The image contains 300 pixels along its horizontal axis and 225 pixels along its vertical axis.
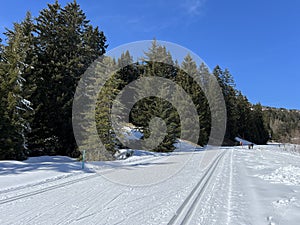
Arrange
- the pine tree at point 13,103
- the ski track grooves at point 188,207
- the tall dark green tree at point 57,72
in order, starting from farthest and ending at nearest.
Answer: the tall dark green tree at point 57,72 < the pine tree at point 13,103 < the ski track grooves at point 188,207

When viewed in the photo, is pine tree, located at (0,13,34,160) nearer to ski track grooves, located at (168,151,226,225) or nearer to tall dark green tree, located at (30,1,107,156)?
tall dark green tree, located at (30,1,107,156)

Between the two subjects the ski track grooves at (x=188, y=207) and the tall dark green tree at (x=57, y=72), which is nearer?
the ski track grooves at (x=188, y=207)

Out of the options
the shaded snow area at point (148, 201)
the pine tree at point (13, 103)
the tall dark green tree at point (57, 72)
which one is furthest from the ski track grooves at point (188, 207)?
the tall dark green tree at point (57, 72)

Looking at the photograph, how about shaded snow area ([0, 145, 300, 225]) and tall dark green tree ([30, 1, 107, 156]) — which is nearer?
shaded snow area ([0, 145, 300, 225])

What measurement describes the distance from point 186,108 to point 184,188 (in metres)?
26.9

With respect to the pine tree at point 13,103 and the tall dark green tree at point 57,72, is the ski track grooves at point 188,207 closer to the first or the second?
the pine tree at point 13,103

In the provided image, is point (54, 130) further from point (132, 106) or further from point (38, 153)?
point (132, 106)

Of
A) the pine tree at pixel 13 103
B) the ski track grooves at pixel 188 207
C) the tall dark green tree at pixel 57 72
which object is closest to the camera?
the ski track grooves at pixel 188 207

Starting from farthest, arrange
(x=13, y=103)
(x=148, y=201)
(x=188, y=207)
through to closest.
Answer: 1. (x=13, y=103)
2. (x=148, y=201)
3. (x=188, y=207)

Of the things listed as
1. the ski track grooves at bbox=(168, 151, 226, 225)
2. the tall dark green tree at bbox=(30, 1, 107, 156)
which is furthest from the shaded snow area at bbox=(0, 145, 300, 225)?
the tall dark green tree at bbox=(30, 1, 107, 156)

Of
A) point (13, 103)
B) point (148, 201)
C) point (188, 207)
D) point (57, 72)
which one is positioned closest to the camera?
point (188, 207)

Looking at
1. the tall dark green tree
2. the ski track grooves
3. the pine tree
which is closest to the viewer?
the ski track grooves

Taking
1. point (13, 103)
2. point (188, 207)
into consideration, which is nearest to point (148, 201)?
point (188, 207)

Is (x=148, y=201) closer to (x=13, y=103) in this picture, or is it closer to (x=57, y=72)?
(x=13, y=103)
